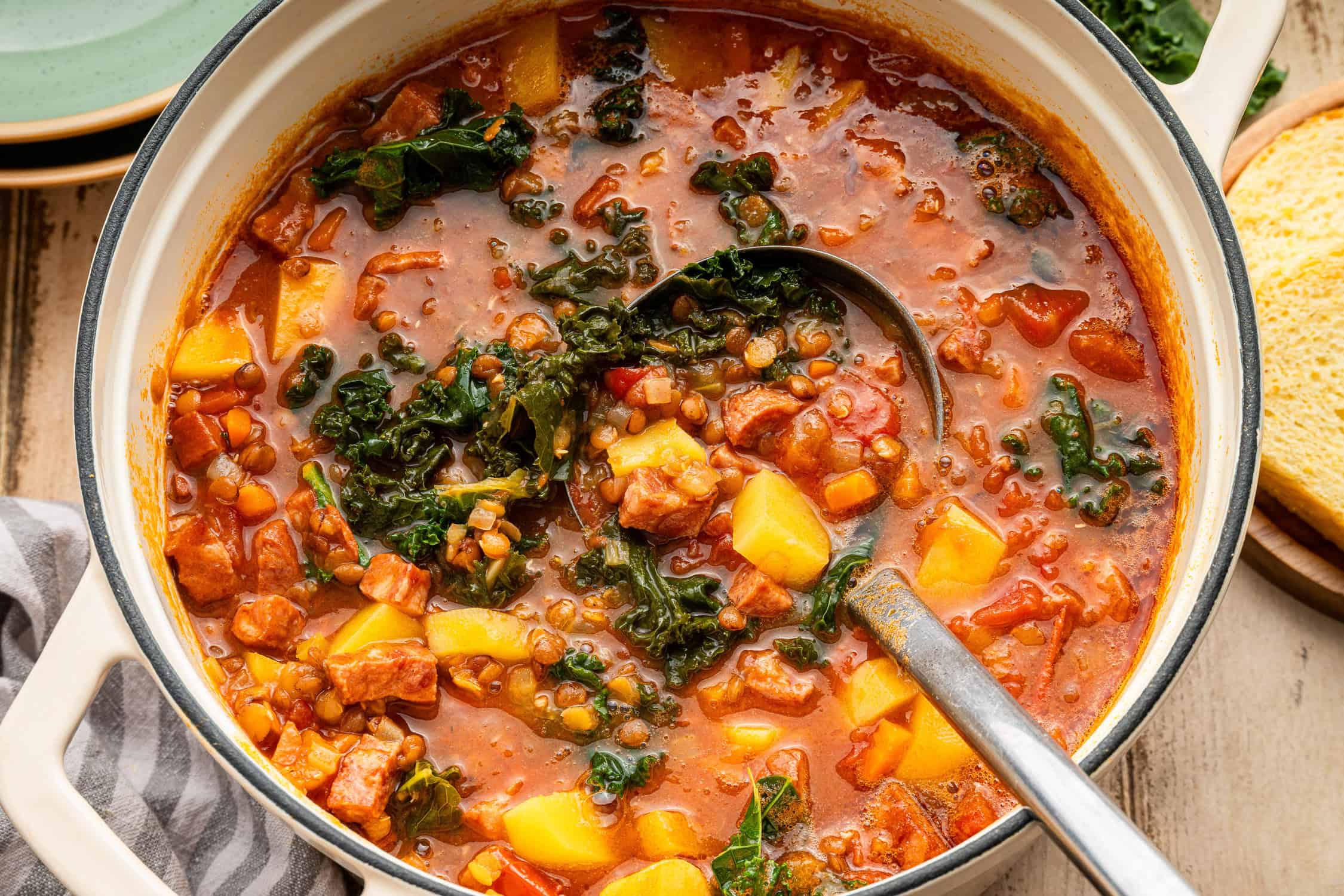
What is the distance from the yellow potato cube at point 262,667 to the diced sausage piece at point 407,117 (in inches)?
66.2

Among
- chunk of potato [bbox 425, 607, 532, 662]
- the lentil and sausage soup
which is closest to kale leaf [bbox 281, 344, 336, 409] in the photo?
the lentil and sausage soup

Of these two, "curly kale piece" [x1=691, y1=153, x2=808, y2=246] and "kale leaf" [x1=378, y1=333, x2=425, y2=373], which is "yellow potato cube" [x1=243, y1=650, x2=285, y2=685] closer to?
"kale leaf" [x1=378, y1=333, x2=425, y2=373]

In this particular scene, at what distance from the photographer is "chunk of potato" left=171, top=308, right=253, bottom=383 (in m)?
3.72

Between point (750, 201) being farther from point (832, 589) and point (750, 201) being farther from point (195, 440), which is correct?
point (195, 440)

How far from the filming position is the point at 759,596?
346 cm

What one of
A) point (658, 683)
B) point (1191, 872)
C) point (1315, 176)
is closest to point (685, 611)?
point (658, 683)

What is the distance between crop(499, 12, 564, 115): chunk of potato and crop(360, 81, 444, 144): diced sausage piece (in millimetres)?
256

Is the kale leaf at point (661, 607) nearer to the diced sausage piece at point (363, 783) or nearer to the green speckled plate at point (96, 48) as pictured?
the diced sausage piece at point (363, 783)

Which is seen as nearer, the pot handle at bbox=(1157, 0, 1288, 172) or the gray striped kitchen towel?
the pot handle at bbox=(1157, 0, 1288, 172)

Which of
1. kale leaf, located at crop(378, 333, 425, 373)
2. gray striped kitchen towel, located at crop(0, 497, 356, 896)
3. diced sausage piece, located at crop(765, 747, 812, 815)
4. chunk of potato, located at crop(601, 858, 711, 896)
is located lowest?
gray striped kitchen towel, located at crop(0, 497, 356, 896)

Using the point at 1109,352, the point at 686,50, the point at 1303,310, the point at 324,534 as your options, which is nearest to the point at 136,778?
the point at 324,534

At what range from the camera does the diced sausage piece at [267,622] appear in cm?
350

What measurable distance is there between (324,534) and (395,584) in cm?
28

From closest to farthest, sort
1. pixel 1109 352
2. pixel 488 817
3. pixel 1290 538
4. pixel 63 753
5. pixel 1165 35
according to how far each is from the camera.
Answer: pixel 63 753
pixel 488 817
pixel 1109 352
pixel 1290 538
pixel 1165 35
